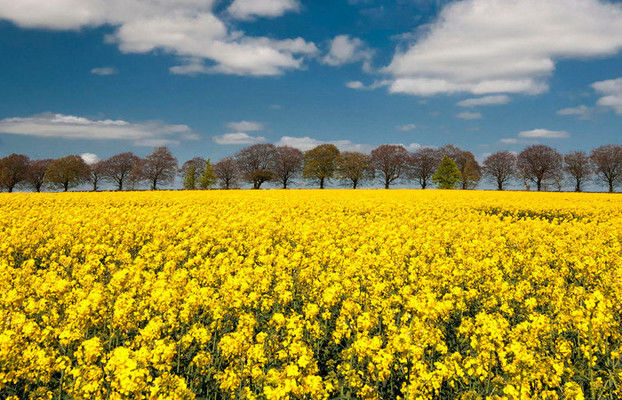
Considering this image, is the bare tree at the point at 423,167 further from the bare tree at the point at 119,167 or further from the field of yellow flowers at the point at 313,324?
the field of yellow flowers at the point at 313,324

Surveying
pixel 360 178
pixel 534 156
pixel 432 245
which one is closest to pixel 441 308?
pixel 432 245

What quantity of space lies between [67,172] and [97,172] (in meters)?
7.45

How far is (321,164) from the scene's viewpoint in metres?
74.6

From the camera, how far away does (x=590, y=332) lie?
5266mm

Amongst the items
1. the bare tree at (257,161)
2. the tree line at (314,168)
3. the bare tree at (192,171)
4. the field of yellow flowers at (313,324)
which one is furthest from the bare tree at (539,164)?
the field of yellow flowers at (313,324)

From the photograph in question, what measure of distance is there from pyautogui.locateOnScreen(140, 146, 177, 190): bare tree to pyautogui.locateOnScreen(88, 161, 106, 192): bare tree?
374 inches

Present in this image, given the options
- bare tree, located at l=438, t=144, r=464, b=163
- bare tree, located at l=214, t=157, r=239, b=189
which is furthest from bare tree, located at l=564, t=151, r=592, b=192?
bare tree, located at l=214, t=157, r=239, b=189

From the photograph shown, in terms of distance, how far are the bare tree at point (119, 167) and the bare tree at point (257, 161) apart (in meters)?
22.2

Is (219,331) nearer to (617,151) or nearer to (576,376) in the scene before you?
(576,376)

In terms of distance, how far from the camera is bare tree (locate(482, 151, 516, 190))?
3162 inches

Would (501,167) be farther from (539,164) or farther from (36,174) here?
(36,174)

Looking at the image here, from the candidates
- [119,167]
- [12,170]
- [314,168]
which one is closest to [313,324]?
[314,168]

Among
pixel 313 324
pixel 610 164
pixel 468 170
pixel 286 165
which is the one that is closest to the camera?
pixel 313 324

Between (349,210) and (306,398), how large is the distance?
1806 centimetres
